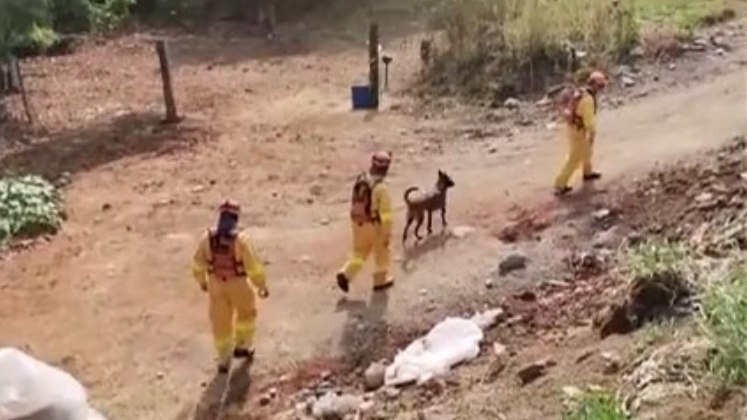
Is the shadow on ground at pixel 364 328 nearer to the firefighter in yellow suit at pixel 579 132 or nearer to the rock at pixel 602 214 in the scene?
the rock at pixel 602 214

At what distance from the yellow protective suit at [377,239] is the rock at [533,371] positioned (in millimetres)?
Answer: 2797

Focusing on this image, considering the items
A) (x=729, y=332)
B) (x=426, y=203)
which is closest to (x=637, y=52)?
(x=426, y=203)

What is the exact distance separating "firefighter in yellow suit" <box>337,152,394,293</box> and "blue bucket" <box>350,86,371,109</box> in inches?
206

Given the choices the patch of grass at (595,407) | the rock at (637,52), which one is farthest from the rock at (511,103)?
the patch of grass at (595,407)

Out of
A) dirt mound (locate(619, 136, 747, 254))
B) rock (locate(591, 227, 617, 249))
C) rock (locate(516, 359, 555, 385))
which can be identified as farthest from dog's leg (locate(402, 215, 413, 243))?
rock (locate(516, 359, 555, 385))

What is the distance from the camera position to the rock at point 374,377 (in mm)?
8249

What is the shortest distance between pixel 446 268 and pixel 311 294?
973mm

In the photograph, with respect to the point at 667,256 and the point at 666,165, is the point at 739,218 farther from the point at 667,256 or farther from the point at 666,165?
the point at 666,165

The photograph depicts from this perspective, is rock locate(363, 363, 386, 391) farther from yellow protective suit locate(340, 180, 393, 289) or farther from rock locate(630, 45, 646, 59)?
rock locate(630, 45, 646, 59)

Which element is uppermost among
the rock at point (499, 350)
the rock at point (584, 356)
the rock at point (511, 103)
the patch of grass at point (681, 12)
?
the patch of grass at point (681, 12)

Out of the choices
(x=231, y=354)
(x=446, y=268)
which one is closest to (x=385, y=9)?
(x=446, y=268)

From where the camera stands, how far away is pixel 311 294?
1006 centimetres

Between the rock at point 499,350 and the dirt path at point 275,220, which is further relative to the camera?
the dirt path at point 275,220

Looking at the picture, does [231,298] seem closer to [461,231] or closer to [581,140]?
[461,231]
